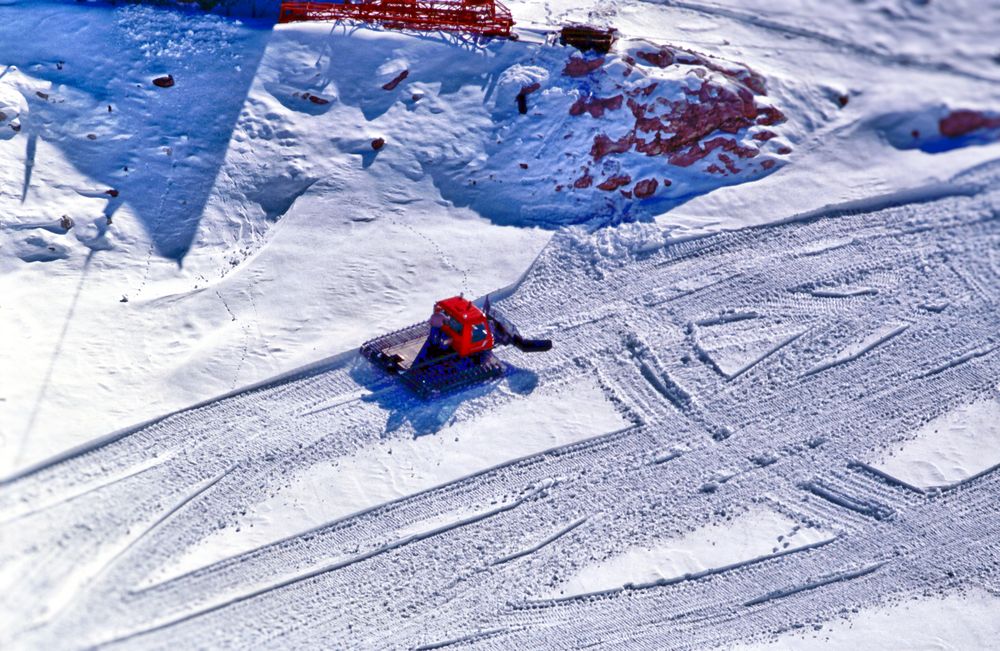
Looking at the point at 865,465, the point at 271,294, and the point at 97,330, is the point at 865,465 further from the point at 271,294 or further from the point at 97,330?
the point at 97,330

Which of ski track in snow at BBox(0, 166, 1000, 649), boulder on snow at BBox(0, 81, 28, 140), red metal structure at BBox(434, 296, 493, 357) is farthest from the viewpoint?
boulder on snow at BBox(0, 81, 28, 140)

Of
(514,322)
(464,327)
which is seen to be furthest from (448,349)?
(514,322)

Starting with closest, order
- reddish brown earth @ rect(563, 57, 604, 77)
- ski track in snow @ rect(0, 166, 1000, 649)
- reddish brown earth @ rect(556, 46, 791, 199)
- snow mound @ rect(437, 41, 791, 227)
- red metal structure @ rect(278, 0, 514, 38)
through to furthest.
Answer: ski track in snow @ rect(0, 166, 1000, 649) < snow mound @ rect(437, 41, 791, 227) < reddish brown earth @ rect(556, 46, 791, 199) < reddish brown earth @ rect(563, 57, 604, 77) < red metal structure @ rect(278, 0, 514, 38)

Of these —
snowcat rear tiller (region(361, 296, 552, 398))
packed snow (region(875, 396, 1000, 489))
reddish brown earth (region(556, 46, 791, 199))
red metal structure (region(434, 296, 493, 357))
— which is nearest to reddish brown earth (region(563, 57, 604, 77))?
reddish brown earth (region(556, 46, 791, 199))

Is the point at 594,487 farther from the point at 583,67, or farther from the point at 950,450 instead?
the point at 583,67

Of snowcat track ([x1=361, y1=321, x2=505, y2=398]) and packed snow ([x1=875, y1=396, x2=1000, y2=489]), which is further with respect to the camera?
snowcat track ([x1=361, y1=321, x2=505, y2=398])

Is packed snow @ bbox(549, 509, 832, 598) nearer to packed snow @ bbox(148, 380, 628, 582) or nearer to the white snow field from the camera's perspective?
the white snow field

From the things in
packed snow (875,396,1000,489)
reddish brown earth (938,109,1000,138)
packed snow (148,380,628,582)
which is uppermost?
reddish brown earth (938,109,1000,138)

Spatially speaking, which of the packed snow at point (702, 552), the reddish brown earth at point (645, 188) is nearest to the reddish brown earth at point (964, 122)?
the reddish brown earth at point (645, 188)
